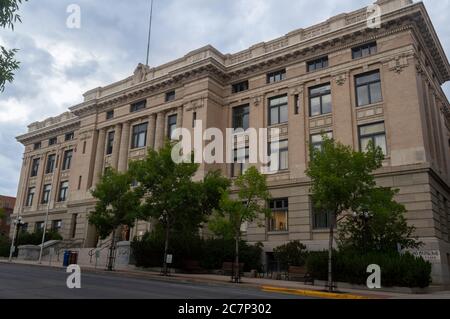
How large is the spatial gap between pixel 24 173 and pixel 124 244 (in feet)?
114

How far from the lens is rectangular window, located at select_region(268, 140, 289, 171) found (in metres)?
32.7

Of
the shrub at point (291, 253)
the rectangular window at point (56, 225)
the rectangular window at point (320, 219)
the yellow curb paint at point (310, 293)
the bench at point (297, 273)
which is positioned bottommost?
the yellow curb paint at point (310, 293)

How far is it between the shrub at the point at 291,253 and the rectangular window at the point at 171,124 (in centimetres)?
1700

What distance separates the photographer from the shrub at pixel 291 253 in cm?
2750

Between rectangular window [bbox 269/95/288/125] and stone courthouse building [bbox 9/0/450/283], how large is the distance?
89 mm

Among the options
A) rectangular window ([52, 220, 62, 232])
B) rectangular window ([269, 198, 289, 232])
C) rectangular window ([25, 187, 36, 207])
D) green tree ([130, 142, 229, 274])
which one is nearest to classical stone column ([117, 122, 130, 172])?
rectangular window ([52, 220, 62, 232])

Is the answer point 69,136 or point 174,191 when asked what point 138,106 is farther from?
point 174,191

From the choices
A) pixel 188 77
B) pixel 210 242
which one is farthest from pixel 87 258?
pixel 188 77

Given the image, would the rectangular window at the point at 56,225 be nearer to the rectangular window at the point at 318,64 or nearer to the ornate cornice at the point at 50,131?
the ornate cornice at the point at 50,131

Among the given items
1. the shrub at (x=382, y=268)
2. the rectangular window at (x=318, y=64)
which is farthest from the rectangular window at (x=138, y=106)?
the shrub at (x=382, y=268)

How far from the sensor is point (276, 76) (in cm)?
3522

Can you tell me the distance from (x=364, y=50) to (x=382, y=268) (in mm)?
17672

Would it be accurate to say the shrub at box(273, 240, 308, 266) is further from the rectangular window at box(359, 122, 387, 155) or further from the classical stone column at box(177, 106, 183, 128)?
the classical stone column at box(177, 106, 183, 128)

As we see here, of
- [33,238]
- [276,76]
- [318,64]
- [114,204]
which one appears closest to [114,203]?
[114,204]
